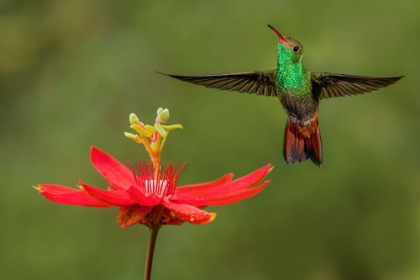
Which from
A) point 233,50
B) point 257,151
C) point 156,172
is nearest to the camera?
point 156,172

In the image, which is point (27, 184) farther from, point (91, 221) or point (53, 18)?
point (53, 18)

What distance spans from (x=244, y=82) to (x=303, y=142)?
202mm

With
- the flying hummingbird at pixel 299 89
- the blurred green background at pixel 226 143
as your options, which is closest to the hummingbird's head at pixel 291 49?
the flying hummingbird at pixel 299 89

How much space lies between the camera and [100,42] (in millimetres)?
4117

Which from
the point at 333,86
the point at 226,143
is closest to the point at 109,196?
the point at 333,86

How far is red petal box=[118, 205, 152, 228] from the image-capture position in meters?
1.23

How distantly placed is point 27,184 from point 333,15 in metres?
2.03

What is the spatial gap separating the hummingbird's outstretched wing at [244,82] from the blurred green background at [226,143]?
188cm

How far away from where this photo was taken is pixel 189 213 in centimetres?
119

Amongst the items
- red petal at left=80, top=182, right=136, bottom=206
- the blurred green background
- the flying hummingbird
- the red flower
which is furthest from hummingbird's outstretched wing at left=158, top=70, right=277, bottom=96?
the blurred green background

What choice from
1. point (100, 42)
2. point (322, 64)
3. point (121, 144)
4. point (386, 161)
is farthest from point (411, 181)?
point (100, 42)

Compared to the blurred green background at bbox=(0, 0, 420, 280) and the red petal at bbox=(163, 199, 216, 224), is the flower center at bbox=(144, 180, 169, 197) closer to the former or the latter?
the red petal at bbox=(163, 199, 216, 224)

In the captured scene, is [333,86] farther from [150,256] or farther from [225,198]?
[150,256]

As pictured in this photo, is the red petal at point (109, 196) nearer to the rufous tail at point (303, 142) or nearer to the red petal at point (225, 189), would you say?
the red petal at point (225, 189)
